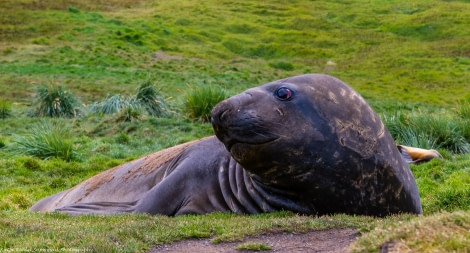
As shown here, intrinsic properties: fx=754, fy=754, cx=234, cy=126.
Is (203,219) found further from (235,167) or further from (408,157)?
(408,157)

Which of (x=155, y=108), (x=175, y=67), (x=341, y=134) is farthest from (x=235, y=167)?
(x=175, y=67)

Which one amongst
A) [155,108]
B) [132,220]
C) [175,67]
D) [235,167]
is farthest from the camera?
[175,67]

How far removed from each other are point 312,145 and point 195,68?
33.4 meters

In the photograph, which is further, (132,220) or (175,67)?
(175,67)

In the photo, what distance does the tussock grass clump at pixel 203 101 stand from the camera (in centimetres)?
2073

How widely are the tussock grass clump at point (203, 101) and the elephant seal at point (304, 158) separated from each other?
12.5 metres

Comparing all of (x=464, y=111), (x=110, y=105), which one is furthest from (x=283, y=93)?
(x=110, y=105)

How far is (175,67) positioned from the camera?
39.7m

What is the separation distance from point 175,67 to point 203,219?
1286 inches

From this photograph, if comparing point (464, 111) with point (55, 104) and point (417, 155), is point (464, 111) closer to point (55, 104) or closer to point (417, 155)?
point (417, 155)

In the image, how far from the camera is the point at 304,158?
7.36 m

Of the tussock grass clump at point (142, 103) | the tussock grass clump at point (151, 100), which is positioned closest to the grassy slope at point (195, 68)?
the tussock grass clump at point (142, 103)

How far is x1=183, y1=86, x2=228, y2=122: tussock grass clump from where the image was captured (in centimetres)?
2073

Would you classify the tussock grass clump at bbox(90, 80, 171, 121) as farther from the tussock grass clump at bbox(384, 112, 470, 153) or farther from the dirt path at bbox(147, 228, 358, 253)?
the dirt path at bbox(147, 228, 358, 253)
